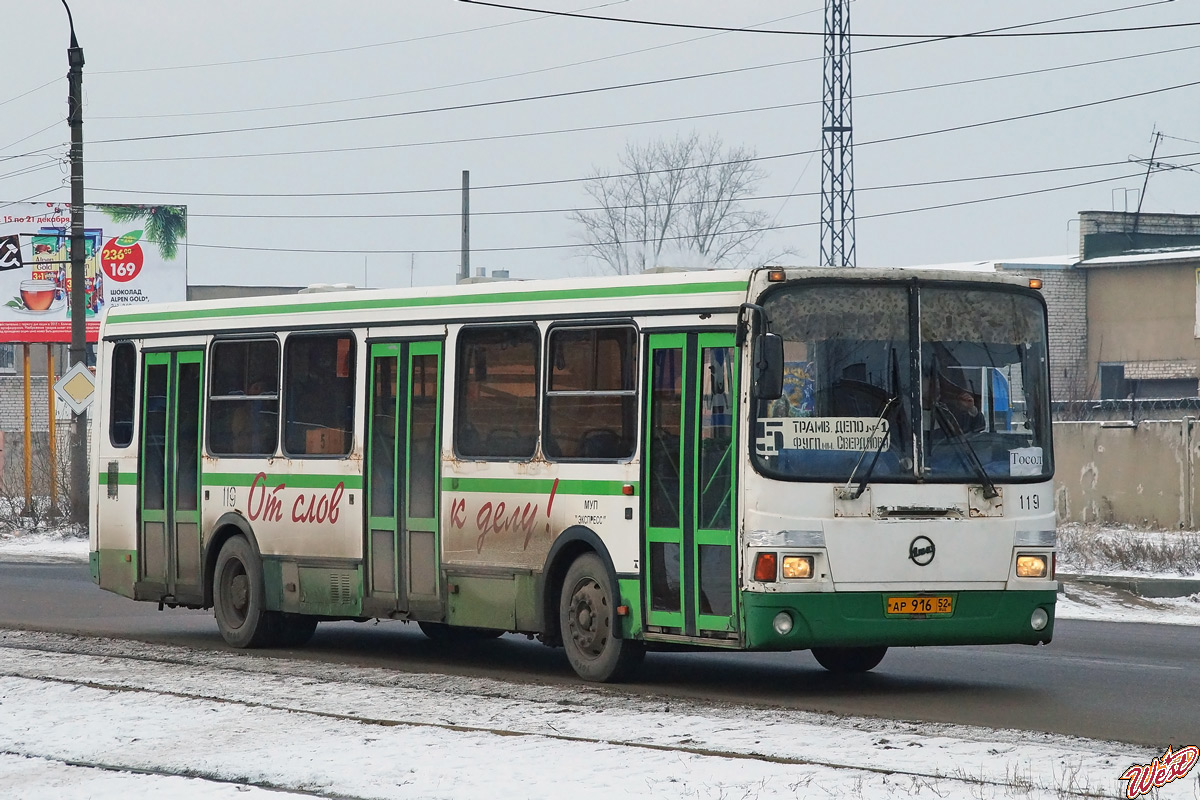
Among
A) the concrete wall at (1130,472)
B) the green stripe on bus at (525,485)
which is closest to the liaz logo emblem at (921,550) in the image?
the green stripe on bus at (525,485)

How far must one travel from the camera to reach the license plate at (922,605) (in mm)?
11727

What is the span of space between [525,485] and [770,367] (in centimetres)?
252

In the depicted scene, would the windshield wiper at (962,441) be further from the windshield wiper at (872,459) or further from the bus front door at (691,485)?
the bus front door at (691,485)

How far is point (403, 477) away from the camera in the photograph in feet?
46.8

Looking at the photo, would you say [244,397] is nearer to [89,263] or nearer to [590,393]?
[590,393]

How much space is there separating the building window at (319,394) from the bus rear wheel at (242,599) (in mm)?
1058

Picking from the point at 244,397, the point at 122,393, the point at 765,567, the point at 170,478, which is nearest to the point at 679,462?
the point at 765,567

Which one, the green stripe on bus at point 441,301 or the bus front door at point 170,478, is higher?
the green stripe on bus at point 441,301

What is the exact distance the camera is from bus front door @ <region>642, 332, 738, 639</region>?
11758mm

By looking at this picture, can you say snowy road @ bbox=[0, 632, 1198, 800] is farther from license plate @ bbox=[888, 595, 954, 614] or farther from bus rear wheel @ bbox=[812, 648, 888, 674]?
bus rear wheel @ bbox=[812, 648, 888, 674]

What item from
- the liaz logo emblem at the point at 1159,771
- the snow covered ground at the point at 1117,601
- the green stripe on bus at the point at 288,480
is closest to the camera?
the liaz logo emblem at the point at 1159,771

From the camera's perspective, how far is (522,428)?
13.3 meters

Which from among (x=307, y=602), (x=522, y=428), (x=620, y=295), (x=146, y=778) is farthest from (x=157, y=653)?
(x=146, y=778)

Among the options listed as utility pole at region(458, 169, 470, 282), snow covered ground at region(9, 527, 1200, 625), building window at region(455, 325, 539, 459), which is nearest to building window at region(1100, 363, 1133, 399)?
utility pole at region(458, 169, 470, 282)
